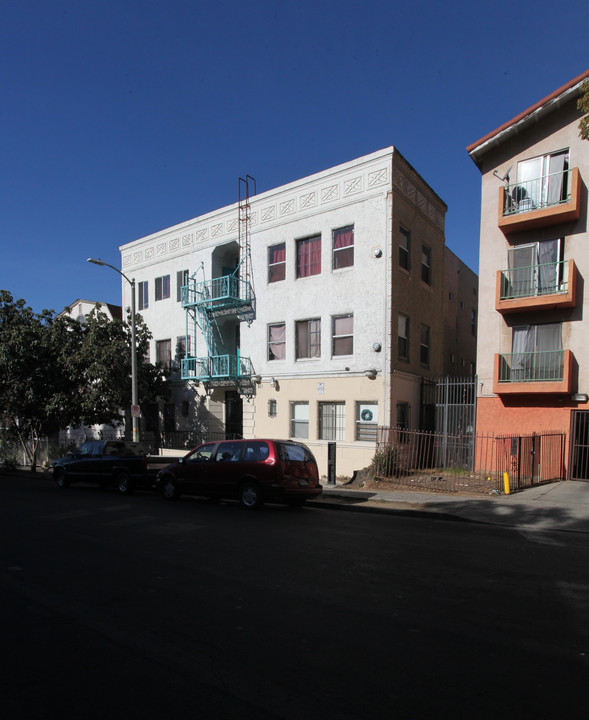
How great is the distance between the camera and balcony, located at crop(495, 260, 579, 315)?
1595cm

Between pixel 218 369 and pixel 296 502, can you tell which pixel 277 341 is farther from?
pixel 296 502

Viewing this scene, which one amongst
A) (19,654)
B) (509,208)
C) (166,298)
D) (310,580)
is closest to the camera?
(19,654)

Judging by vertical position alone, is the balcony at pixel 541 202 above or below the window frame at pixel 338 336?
above

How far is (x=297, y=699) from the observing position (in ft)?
11.6

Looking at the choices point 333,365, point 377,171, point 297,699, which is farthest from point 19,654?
point 377,171

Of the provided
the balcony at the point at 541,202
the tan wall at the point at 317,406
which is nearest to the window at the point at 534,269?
the balcony at the point at 541,202

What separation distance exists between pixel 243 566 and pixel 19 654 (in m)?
2.95

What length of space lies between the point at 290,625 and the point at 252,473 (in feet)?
22.9

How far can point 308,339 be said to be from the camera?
19.6 meters

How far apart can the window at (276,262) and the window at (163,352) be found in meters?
6.69

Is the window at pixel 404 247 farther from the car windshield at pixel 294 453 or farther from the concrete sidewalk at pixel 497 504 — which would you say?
the car windshield at pixel 294 453

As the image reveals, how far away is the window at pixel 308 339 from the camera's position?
63.4ft

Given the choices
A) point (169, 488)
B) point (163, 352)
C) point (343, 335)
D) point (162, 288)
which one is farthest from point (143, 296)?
point (169, 488)

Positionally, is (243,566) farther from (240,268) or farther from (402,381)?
(240,268)
